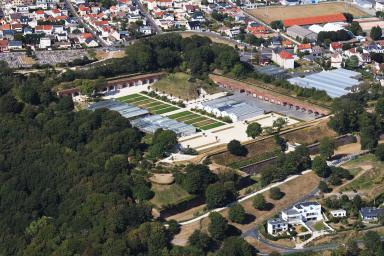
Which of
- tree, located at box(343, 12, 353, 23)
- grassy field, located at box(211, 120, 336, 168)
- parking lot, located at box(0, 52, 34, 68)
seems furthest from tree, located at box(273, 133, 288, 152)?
tree, located at box(343, 12, 353, 23)

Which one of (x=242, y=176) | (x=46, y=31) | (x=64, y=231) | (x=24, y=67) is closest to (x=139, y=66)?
(x=24, y=67)

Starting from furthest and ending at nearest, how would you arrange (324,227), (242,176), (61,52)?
1. (61,52)
2. (242,176)
3. (324,227)

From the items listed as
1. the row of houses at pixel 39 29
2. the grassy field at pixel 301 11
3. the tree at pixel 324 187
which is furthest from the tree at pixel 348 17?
the tree at pixel 324 187

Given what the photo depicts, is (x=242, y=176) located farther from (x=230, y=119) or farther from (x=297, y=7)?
(x=297, y=7)

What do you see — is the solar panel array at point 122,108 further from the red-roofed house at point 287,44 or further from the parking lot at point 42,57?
the red-roofed house at point 287,44

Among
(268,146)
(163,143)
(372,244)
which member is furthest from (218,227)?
(268,146)

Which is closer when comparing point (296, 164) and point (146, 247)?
point (146, 247)

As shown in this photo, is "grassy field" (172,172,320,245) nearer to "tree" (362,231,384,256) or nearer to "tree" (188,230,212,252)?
"tree" (188,230,212,252)
